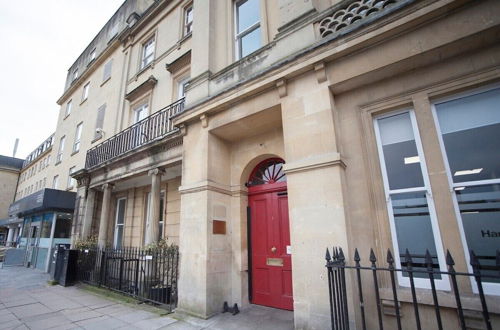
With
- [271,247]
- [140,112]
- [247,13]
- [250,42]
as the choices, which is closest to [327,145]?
[271,247]

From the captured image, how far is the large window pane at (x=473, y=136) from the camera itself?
3301mm

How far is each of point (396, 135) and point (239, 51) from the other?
4.57 metres

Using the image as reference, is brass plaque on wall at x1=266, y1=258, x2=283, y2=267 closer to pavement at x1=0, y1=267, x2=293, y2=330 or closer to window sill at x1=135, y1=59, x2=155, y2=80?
pavement at x1=0, y1=267, x2=293, y2=330

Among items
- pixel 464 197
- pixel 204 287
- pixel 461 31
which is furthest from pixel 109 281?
pixel 461 31

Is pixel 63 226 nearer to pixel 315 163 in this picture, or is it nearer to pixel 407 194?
pixel 315 163

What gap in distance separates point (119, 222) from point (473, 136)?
12.2 m

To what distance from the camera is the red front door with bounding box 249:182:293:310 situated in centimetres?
522

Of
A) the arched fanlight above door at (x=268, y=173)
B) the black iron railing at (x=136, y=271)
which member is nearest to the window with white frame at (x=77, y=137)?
the black iron railing at (x=136, y=271)

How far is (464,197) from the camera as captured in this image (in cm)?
332

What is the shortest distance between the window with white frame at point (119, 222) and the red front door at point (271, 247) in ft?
24.7

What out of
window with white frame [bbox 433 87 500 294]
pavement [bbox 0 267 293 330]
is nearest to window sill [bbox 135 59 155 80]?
pavement [bbox 0 267 293 330]

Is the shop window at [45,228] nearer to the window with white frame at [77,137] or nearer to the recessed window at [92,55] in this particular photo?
the window with white frame at [77,137]

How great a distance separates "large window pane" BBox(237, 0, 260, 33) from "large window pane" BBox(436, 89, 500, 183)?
512cm

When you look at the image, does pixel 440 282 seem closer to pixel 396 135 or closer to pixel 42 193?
pixel 396 135
